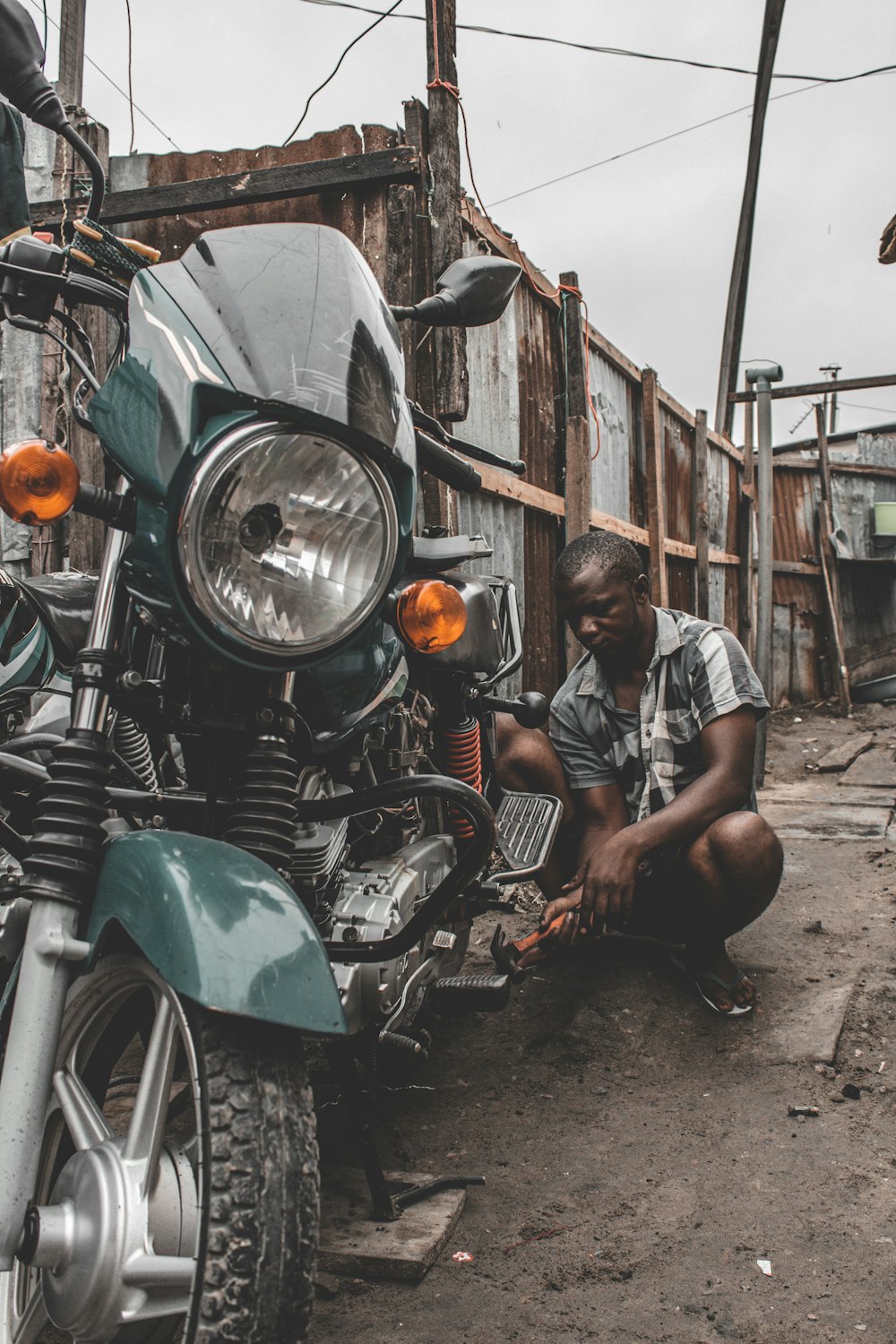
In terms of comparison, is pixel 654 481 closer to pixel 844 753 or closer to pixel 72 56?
pixel 844 753

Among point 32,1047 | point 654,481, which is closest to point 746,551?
point 654,481

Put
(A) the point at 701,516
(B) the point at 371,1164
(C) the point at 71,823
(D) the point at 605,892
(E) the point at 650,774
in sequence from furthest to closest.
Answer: (A) the point at 701,516
(E) the point at 650,774
(D) the point at 605,892
(B) the point at 371,1164
(C) the point at 71,823

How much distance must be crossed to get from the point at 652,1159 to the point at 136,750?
1264mm

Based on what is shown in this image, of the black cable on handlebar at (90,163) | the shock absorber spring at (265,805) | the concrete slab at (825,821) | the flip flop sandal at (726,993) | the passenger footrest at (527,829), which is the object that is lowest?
the flip flop sandal at (726,993)

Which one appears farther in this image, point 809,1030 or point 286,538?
point 809,1030

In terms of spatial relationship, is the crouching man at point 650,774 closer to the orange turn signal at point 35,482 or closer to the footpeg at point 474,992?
the footpeg at point 474,992

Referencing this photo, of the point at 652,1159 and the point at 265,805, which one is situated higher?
the point at 265,805

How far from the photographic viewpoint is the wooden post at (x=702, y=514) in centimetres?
739

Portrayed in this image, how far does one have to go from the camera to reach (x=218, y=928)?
109cm

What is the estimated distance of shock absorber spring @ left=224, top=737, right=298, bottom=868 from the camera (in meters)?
1.33

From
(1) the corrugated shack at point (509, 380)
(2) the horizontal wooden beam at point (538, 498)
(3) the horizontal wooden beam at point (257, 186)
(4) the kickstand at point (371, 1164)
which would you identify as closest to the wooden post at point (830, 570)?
(1) the corrugated shack at point (509, 380)

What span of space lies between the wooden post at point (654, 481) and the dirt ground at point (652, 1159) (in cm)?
328

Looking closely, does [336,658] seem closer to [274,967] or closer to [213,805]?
[213,805]

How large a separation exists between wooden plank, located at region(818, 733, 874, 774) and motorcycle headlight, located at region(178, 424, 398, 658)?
20.7 ft
